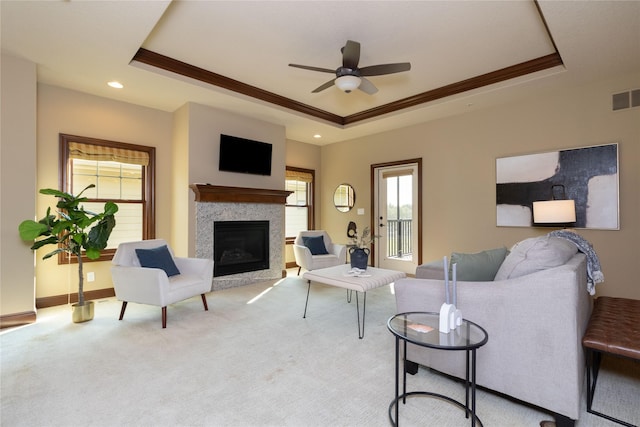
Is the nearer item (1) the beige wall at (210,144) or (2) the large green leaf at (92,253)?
(2) the large green leaf at (92,253)

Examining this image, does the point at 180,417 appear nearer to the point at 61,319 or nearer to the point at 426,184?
the point at 61,319

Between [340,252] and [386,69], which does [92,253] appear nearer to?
[340,252]

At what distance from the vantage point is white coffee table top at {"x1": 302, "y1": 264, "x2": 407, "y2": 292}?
2877 millimetres

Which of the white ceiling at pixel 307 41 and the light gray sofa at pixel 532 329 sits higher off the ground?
the white ceiling at pixel 307 41

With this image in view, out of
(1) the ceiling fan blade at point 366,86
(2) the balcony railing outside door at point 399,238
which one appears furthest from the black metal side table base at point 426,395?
(2) the balcony railing outside door at point 399,238

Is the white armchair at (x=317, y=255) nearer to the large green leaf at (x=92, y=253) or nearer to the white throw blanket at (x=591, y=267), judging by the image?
the large green leaf at (x=92, y=253)

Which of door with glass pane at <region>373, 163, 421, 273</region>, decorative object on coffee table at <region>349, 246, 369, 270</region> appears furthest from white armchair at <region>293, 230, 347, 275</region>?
decorative object on coffee table at <region>349, 246, 369, 270</region>

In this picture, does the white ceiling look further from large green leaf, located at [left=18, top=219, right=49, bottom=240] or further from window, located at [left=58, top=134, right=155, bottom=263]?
large green leaf, located at [left=18, top=219, right=49, bottom=240]

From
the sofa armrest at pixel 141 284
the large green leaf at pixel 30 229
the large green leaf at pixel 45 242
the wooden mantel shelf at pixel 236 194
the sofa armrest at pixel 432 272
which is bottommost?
the sofa armrest at pixel 141 284

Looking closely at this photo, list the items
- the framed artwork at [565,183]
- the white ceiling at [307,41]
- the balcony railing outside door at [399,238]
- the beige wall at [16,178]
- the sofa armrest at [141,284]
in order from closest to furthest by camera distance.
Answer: the white ceiling at [307,41] → the sofa armrest at [141,284] → the beige wall at [16,178] → the framed artwork at [565,183] → the balcony railing outside door at [399,238]

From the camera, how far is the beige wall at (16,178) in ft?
10.3

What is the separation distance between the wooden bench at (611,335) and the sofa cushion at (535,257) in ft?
1.35

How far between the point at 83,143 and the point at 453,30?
458cm

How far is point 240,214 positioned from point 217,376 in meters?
3.06
